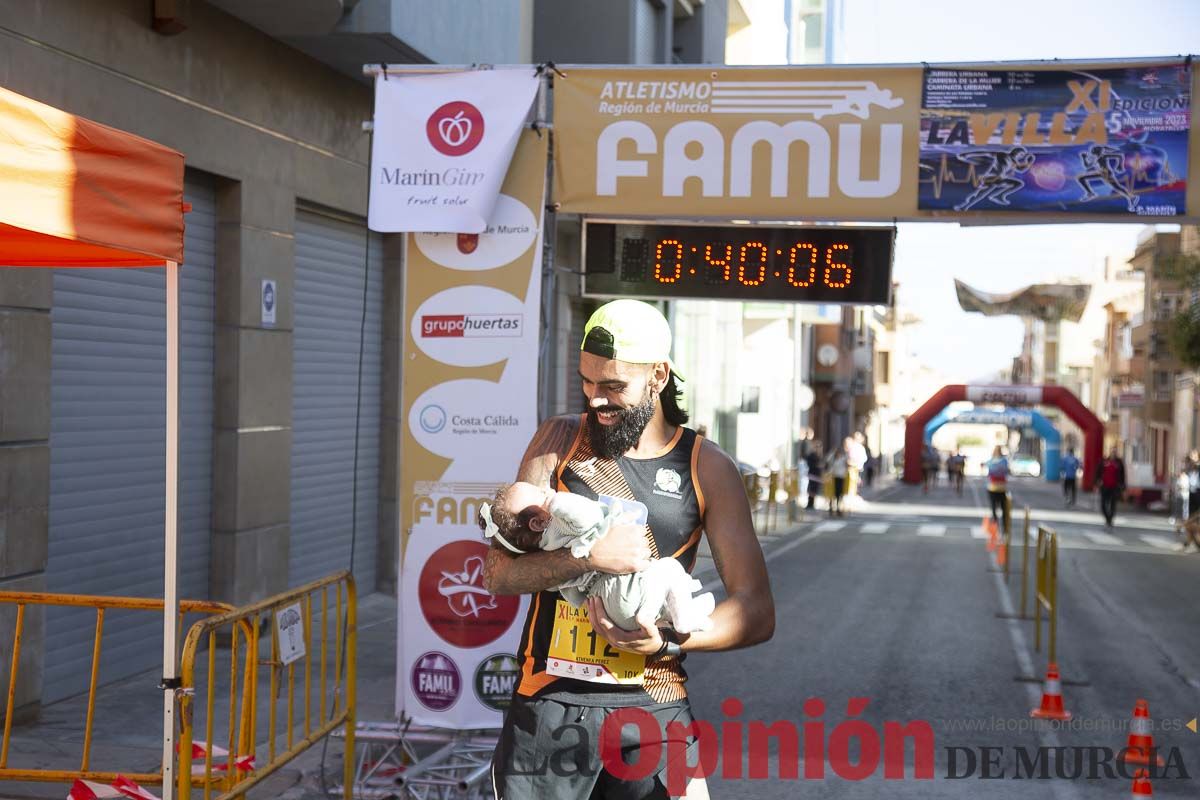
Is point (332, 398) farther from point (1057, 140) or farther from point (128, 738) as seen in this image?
point (1057, 140)

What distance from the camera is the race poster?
7.96 metres

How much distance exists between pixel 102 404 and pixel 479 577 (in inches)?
143

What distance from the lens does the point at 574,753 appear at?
3725 millimetres

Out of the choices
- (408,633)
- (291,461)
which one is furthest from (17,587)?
(291,461)

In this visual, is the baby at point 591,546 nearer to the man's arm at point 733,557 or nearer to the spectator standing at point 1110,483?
the man's arm at point 733,557

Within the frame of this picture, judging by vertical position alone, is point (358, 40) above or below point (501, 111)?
above

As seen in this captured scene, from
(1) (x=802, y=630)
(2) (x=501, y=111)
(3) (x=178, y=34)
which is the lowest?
(1) (x=802, y=630)

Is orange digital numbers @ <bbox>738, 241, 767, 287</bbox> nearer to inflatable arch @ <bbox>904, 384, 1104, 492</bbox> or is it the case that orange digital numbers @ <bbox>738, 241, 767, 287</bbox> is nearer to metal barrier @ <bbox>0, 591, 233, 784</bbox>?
metal barrier @ <bbox>0, 591, 233, 784</bbox>

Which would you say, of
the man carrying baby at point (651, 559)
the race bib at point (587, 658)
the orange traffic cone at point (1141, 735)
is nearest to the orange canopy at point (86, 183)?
the man carrying baby at point (651, 559)

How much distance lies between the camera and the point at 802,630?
13727 millimetres

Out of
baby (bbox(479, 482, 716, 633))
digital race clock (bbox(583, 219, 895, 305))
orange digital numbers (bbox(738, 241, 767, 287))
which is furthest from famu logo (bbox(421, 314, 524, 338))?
baby (bbox(479, 482, 716, 633))

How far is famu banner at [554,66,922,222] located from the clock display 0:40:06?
89cm

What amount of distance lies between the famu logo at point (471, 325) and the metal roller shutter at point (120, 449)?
225cm

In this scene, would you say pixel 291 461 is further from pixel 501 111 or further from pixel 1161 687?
pixel 1161 687
